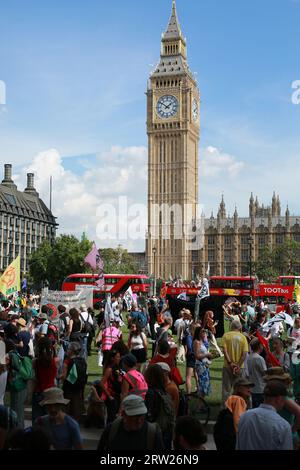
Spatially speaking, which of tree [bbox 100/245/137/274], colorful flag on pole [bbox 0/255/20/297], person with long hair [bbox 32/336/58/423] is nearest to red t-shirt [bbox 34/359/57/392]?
person with long hair [bbox 32/336/58/423]

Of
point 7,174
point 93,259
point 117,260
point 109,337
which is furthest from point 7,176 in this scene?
point 109,337

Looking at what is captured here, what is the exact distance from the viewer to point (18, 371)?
9.11m

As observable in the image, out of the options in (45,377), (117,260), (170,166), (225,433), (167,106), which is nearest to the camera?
(225,433)

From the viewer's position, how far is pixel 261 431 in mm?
5410

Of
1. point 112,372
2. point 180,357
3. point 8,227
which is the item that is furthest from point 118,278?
point 8,227

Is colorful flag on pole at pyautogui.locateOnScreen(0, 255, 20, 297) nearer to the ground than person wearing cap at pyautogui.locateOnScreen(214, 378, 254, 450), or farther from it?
farther from it

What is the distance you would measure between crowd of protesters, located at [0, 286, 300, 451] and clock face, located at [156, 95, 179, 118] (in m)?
95.4

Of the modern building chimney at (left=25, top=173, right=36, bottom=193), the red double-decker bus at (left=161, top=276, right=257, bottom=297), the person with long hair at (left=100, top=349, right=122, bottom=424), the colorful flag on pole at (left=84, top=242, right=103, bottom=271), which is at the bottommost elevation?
the person with long hair at (left=100, top=349, right=122, bottom=424)

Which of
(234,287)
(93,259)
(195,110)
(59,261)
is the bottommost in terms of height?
(234,287)

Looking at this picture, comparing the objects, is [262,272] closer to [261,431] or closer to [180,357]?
[180,357]

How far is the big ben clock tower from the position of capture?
358 ft

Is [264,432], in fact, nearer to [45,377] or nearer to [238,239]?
[45,377]

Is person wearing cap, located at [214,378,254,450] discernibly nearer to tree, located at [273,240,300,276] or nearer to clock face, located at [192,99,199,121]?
tree, located at [273,240,300,276]

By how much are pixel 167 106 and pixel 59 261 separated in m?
38.2
